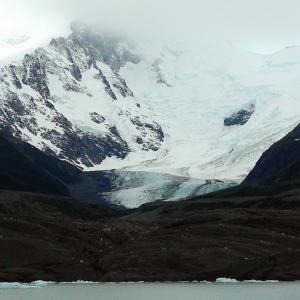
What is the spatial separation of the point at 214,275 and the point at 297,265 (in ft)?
50.3

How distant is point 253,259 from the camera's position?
164 metres

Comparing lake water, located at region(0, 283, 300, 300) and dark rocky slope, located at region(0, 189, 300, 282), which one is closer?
lake water, located at region(0, 283, 300, 300)

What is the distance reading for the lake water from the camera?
121562 mm

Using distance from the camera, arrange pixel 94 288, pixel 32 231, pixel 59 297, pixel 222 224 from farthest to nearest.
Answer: pixel 222 224 < pixel 32 231 < pixel 94 288 < pixel 59 297

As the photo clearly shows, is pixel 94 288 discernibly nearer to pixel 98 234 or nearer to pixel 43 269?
pixel 43 269

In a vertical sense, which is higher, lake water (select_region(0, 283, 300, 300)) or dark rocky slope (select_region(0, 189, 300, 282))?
dark rocky slope (select_region(0, 189, 300, 282))

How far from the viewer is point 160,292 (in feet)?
429

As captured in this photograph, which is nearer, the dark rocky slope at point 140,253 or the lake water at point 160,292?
the lake water at point 160,292

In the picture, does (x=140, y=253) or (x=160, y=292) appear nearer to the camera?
(x=160, y=292)

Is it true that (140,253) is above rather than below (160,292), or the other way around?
above

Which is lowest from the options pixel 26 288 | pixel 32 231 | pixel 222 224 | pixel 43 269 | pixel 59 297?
pixel 59 297

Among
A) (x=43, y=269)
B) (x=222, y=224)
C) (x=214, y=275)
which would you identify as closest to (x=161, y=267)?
(x=214, y=275)

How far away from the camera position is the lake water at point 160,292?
399 feet

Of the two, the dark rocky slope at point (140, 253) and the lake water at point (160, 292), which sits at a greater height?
the dark rocky slope at point (140, 253)
